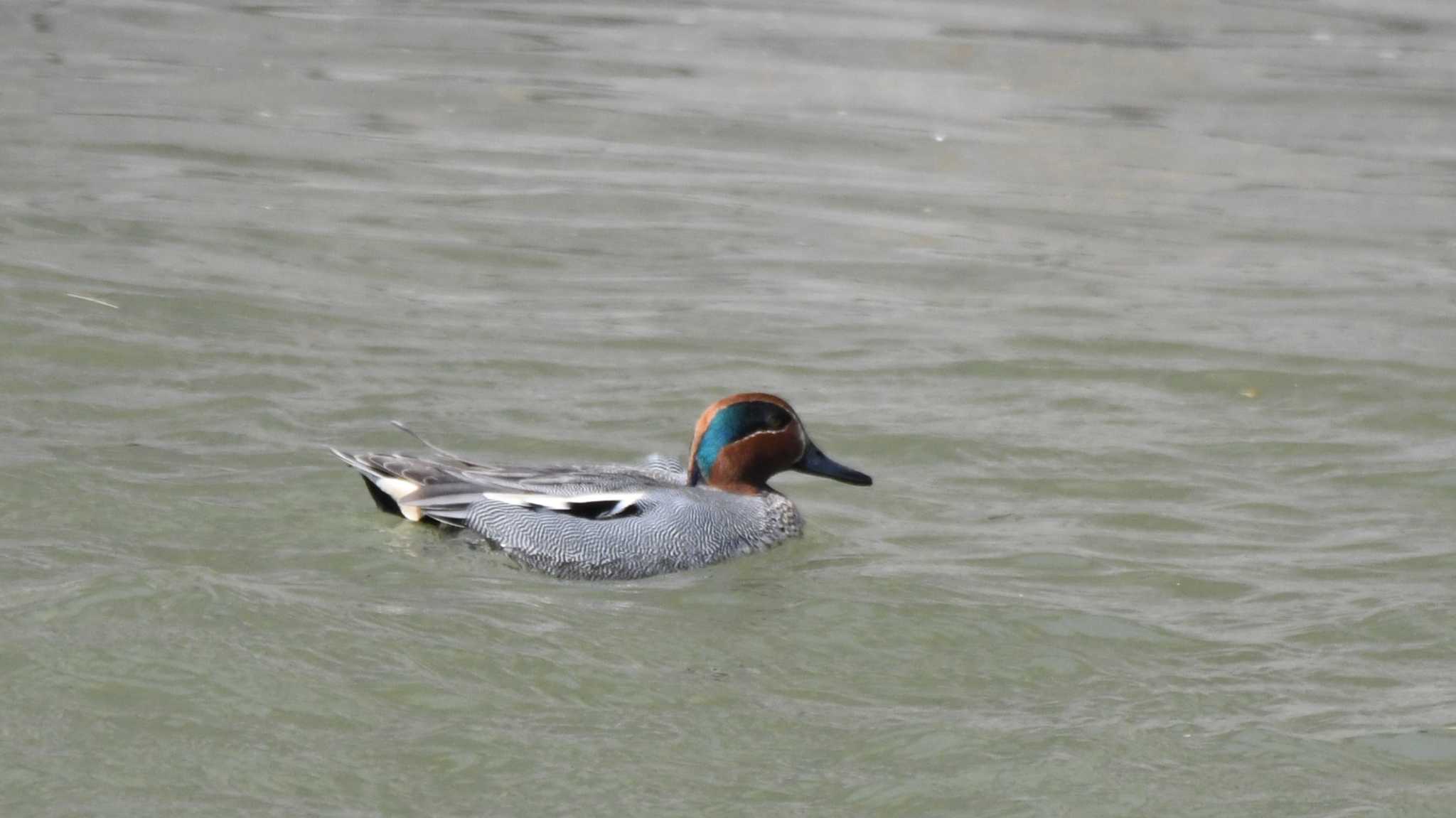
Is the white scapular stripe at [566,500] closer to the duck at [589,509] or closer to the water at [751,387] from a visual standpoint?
the duck at [589,509]

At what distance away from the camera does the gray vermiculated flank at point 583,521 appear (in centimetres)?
808

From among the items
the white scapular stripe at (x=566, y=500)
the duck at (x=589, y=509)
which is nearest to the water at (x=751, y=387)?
the duck at (x=589, y=509)

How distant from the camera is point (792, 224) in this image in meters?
13.3

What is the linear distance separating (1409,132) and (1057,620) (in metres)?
9.09

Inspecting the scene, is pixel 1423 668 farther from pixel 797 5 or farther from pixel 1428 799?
pixel 797 5

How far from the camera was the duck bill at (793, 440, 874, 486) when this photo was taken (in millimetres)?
8672

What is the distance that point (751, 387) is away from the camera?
1052cm

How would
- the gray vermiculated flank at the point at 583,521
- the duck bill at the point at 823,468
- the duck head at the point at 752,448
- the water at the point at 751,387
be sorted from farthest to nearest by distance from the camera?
the duck bill at the point at 823,468, the duck head at the point at 752,448, the gray vermiculated flank at the point at 583,521, the water at the point at 751,387

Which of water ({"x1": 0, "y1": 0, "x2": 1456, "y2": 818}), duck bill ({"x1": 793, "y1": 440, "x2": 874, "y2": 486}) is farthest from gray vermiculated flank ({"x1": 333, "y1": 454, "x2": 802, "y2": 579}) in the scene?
duck bill ({"x1": 793, "y1": 440, "x2": 874, "y2": 486})

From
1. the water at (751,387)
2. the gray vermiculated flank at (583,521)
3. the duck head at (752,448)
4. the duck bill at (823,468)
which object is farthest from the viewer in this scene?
the duck bill at (823,468)

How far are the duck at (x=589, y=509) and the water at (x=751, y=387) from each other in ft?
0.33

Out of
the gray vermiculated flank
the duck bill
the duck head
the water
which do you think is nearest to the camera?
the water

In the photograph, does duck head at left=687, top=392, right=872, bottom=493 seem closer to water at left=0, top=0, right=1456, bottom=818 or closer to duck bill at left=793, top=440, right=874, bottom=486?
duck bill at left=793, top=440, right=874, bottom=486

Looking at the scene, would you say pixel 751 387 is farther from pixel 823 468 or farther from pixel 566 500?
pixel 566 500
